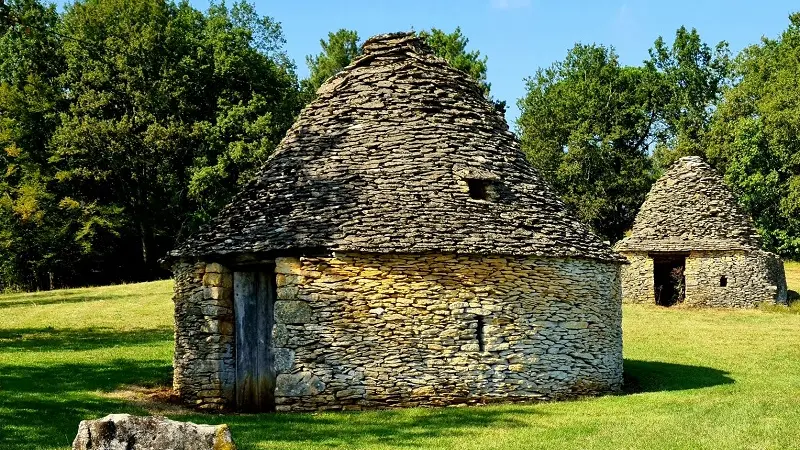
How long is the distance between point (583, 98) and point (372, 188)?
3963 centimetres

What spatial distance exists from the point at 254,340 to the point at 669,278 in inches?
879

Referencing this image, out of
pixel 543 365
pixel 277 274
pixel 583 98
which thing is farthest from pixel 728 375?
pixel 583 98

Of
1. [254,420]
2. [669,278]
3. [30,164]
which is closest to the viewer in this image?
[254,420]

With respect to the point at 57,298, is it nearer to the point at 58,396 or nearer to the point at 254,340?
the point at 58,396

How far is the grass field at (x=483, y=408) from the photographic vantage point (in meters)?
9.78

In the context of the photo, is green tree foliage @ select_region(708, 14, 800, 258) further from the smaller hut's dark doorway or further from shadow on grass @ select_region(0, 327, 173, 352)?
shadow on grass @ select_region(0, 327, 173, 352)

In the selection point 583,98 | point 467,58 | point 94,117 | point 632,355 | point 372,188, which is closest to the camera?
point 372,188

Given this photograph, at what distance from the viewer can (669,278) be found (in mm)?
31172

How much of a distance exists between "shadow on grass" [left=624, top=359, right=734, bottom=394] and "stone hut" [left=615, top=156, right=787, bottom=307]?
1244 centimetres

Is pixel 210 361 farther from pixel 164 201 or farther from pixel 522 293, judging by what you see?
pixel 164 201

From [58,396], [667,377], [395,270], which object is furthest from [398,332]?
[667,377]

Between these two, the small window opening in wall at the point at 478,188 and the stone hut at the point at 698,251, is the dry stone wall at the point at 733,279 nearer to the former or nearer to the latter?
the stone hut at the point at 698,251

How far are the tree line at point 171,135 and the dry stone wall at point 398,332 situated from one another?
21800 millimetres

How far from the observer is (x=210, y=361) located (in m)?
13.1
